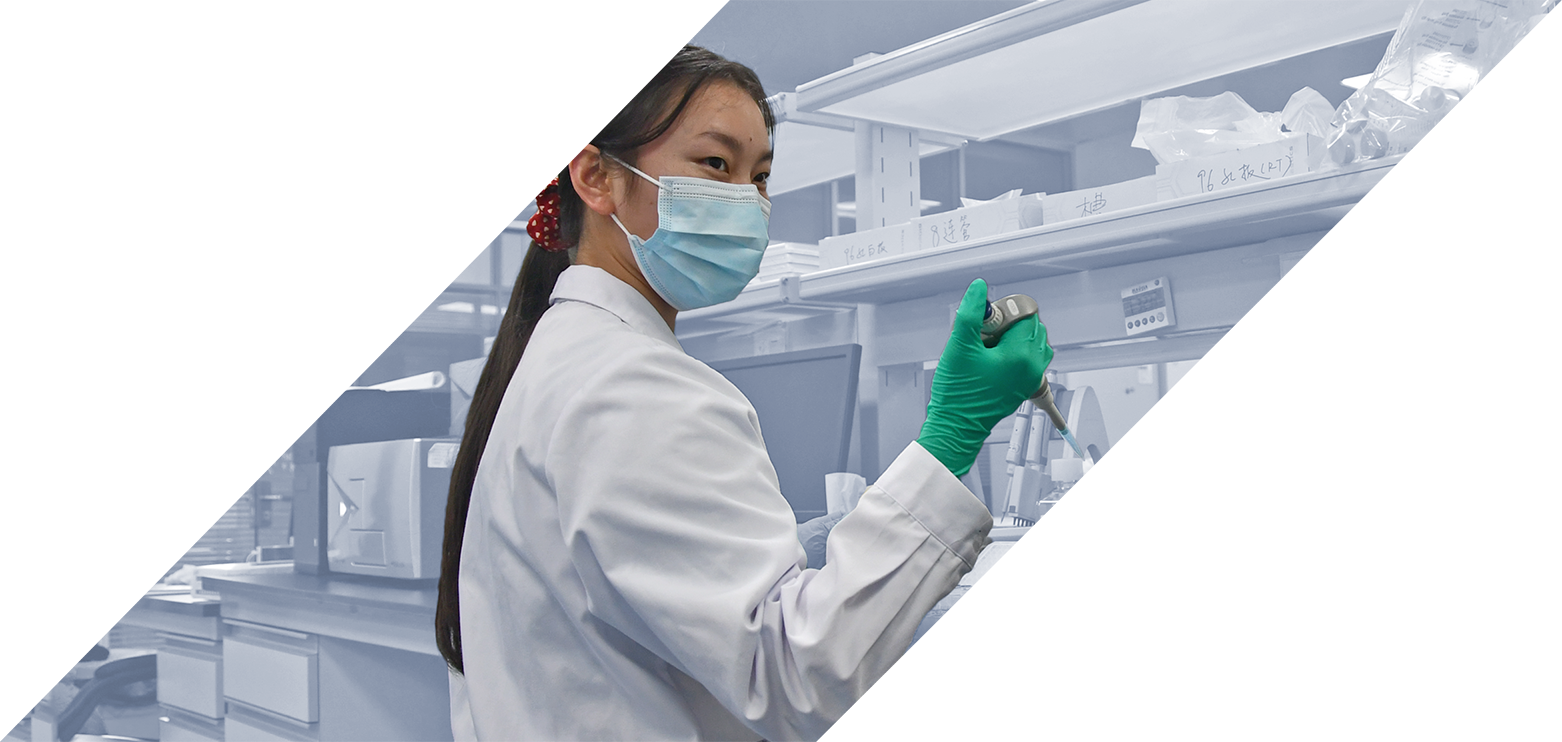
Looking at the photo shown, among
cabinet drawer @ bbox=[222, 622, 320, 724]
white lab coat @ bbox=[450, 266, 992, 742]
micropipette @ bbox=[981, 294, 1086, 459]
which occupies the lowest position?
cabinet drawer @ bbox=[222, 622, 320, 724]

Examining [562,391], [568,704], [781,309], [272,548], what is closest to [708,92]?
[562,391]

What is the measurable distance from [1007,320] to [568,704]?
41cm

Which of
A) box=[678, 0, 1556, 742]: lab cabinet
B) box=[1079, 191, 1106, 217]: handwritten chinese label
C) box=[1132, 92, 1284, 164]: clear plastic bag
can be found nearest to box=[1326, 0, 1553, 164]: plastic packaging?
box=[678, 0, 1556, 742]: lab cabinet

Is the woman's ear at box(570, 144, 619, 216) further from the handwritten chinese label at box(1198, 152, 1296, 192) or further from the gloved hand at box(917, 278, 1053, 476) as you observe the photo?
the handwritten chinese label at box(1198, 152, 1296, 192)

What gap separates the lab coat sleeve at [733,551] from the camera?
69cm

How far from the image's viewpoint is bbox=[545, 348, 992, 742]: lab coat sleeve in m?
0.69

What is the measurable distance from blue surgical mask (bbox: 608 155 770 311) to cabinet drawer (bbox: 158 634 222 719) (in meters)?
2.32

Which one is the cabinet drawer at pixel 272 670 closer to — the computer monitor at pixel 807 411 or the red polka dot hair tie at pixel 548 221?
the computer monitor at pixel 807 411

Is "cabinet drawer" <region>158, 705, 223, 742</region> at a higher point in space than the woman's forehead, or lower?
lower

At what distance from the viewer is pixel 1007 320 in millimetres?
827

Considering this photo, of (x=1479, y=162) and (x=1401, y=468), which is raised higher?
(x=1479, y=162)

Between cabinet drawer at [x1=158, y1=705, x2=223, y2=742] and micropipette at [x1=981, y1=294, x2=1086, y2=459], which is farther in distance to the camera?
cabinet drawer at [x1=158, y1=705, x2=223, y2=742]

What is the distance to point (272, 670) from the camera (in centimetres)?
254

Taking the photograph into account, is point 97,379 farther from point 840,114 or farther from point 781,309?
point 840,114
